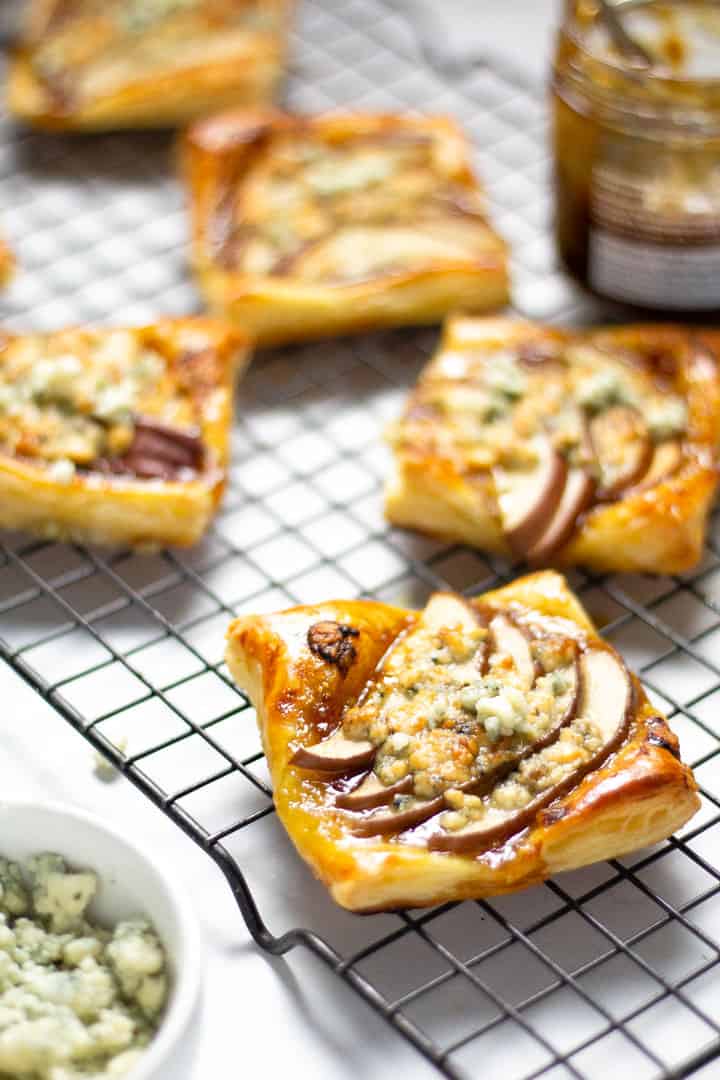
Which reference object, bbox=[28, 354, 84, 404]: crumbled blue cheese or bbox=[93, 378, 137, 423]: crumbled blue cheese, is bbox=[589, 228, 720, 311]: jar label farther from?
bbox=[28, 354, 84, 404]: crumbled blue cheese

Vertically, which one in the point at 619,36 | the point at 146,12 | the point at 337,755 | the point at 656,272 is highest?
the point at 619,36

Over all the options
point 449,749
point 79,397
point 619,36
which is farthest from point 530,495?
point 619,36

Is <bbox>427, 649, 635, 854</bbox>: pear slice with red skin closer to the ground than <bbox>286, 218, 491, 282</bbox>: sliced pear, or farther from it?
closer to the ground

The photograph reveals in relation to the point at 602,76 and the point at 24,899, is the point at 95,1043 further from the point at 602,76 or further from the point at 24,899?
the point at 602,76

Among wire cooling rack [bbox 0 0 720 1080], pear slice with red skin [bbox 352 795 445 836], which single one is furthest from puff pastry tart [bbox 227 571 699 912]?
wire cooling rack [bbox 0 0 720 1080]

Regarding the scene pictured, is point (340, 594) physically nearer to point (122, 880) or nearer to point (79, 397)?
point (79, 397)

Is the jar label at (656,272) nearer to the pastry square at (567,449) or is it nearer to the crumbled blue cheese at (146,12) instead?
the pastry square at (567,449)

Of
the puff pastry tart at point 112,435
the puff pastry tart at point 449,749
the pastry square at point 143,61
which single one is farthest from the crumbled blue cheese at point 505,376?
the pastry square at point 143,61

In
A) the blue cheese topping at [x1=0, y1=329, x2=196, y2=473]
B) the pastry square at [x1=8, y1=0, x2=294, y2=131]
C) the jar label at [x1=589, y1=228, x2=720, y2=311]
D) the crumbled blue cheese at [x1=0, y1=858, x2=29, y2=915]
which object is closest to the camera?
the crumbled blue cheese at [x1=0, y1=858, x2=29, y2=915]
